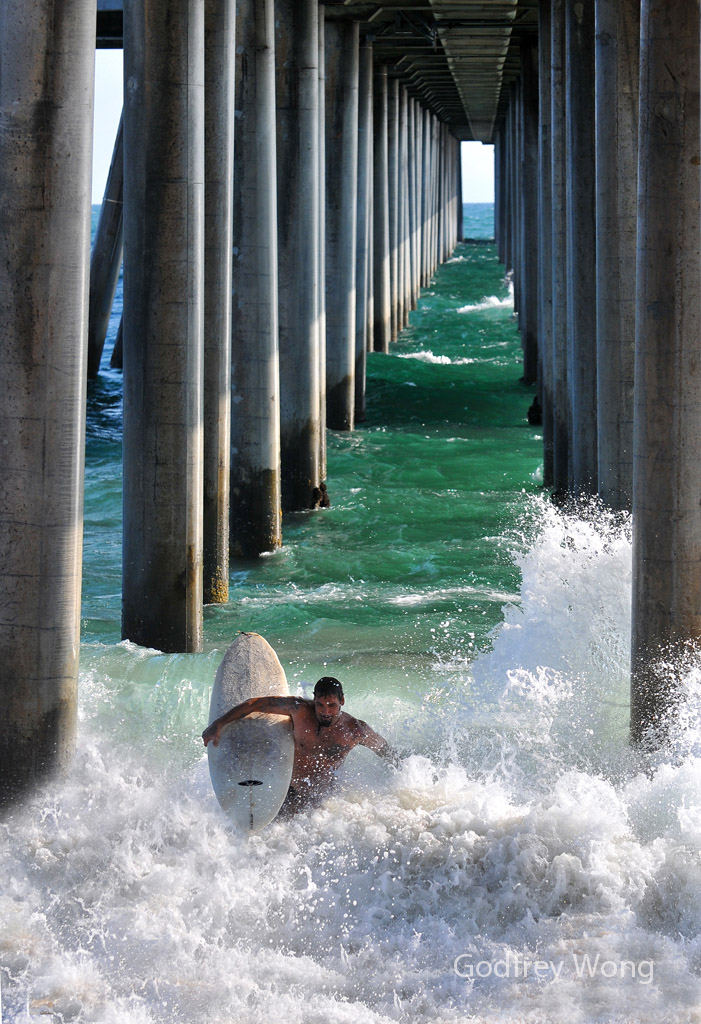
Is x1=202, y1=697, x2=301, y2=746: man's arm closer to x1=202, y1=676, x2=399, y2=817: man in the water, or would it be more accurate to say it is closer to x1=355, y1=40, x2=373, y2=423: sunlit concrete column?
x1=202, y1=676, x2=399, y2=817: man in the water

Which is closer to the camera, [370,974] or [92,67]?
[370,974]

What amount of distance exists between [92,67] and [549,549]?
18.8ft

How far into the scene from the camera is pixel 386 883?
5.50m

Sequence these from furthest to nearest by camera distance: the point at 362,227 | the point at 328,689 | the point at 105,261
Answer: the point at 105,261 < the point at 362,227 < the point at 328,689

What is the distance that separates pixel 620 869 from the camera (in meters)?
5.50

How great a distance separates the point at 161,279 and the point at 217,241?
146 cm

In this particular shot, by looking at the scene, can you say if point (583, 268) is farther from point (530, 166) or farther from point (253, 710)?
point (530, 166)

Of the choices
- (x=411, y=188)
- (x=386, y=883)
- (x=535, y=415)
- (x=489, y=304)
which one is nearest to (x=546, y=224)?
(x=535, y=415)

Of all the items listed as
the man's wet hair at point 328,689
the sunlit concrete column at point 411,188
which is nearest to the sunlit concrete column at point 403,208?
the sunlit concrete column at point 411,188

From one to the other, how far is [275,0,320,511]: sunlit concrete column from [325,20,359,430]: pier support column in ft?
11.1

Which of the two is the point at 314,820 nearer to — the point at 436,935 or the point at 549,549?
the point at 436,935

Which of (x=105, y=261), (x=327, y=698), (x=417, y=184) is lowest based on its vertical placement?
(x=327, y=698)

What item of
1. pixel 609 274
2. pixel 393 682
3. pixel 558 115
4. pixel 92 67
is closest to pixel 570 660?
pixel 393 682

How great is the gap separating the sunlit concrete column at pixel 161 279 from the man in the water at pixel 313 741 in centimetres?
220
